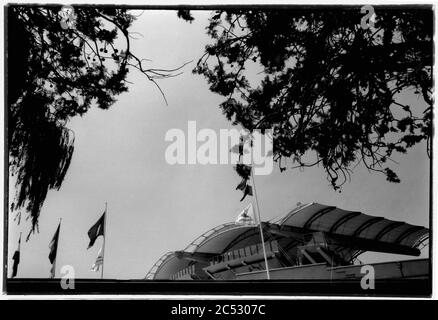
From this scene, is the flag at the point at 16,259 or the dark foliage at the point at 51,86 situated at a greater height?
the dark foliage at the point at 51,86

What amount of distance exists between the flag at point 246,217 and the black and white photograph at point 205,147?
0.07ft

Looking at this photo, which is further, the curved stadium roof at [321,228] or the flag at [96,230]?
the flag at [96,230]

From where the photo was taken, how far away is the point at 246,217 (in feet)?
25.0

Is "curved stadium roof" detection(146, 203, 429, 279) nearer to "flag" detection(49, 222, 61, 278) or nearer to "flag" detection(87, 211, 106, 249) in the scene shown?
"flag" detection(87, 211, 106, 249)

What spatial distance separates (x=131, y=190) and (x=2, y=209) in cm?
171

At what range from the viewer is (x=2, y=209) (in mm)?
7484

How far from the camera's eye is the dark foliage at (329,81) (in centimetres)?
734

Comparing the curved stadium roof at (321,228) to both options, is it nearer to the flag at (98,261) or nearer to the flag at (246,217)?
the flag at (246,217)

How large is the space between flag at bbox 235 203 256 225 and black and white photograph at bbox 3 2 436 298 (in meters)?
0.02

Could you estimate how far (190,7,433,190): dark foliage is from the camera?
24.1 feet

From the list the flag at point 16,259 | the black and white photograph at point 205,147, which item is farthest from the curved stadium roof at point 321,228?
the flag at point 16,259

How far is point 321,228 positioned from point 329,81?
2039 mm

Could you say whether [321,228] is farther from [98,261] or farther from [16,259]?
[16,259]

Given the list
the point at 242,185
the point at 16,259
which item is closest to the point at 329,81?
the point at 242,185
